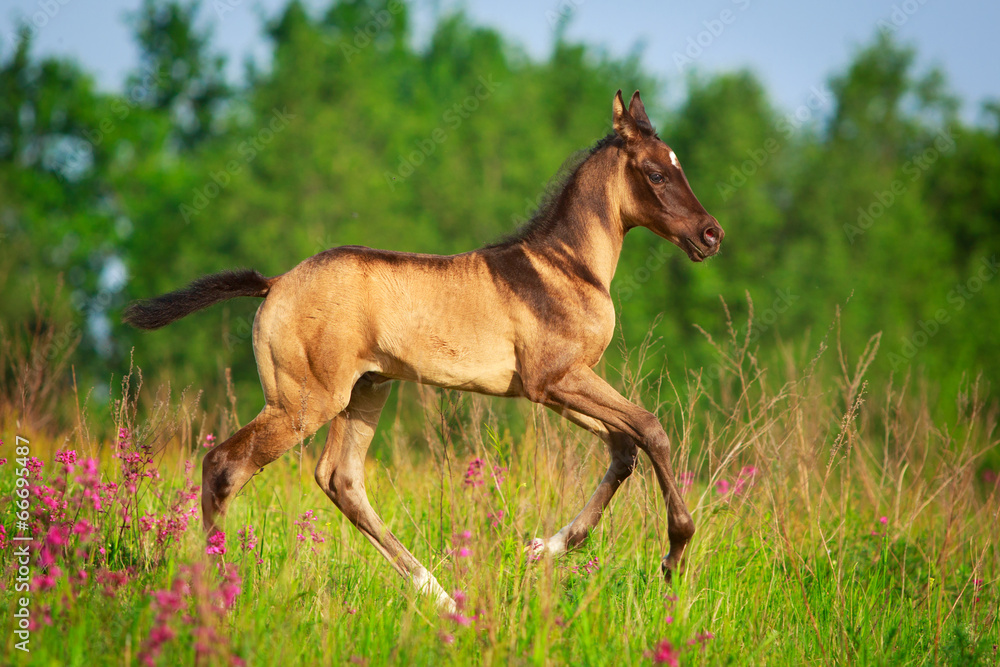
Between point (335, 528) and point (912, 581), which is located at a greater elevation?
point (335, 528)

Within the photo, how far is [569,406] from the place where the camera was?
193 inches

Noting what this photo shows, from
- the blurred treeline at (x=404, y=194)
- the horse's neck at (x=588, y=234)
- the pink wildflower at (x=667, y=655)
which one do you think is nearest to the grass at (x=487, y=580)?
the pink wildflower at (x=667, y=655)

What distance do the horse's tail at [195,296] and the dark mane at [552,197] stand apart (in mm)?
1411

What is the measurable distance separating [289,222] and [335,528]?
2052 cm

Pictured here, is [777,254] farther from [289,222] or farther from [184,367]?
[184,367]

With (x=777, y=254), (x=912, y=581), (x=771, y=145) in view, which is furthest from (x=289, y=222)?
(x=912, y=581)

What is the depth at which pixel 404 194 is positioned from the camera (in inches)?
1168

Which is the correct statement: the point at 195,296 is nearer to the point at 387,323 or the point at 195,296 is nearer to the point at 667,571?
the point at 387,323

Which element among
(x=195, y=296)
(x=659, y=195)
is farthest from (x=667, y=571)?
(x=195, y=296)

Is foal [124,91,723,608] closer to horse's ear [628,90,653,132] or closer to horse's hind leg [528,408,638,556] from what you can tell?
horse's hind leg [528,408,638,556]

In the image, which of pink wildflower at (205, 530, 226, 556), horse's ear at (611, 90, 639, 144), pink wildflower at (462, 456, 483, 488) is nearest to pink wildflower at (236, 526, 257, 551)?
pink wildflower at (205, 530, 226, 556)

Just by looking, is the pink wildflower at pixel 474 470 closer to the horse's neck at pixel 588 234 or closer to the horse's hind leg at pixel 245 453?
the horse's hind leg at pixel 245 453

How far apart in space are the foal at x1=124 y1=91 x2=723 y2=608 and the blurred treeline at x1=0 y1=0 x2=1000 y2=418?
60.3 ft

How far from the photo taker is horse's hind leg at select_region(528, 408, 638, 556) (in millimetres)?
5059
